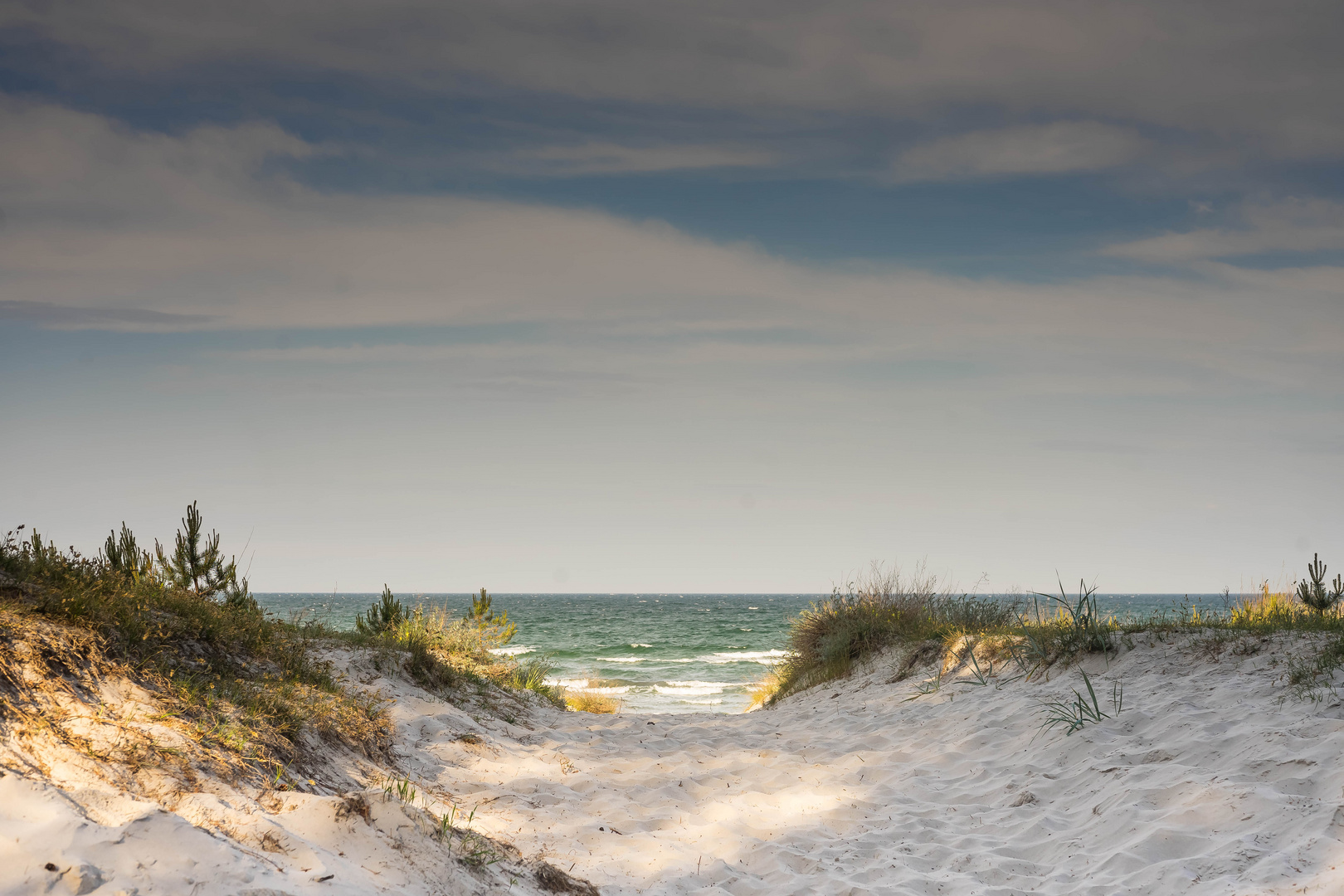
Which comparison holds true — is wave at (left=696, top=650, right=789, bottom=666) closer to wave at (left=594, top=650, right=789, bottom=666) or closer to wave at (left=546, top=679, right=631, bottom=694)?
wave at (left=594, top=650, right=789, bottom=666)

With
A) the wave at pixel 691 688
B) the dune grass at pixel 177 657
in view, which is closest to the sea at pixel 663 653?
the wave at pixel 691 688

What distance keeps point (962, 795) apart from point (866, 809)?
0.75 meters

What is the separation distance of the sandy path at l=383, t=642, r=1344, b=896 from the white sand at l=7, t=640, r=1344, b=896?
0.02 meters

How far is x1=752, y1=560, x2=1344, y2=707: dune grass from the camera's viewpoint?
7297 millimetres

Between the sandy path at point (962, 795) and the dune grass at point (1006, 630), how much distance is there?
0.39 metres

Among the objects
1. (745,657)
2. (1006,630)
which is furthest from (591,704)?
(745,657)

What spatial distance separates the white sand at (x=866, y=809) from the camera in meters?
3.02

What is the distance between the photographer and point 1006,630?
1016 cm

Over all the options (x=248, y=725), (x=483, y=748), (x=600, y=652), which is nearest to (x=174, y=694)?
(x=248, y=725)

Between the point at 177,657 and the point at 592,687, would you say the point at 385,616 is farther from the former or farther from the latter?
the point at 592,687

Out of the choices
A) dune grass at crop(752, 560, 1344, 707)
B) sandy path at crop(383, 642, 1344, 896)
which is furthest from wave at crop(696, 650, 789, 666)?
sandy path at crop(383, 642, 1344, 896)

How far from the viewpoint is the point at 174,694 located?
4668 mm

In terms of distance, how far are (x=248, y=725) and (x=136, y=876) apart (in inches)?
88.1

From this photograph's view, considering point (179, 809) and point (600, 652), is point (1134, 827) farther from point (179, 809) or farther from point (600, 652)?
point (600, 652)
